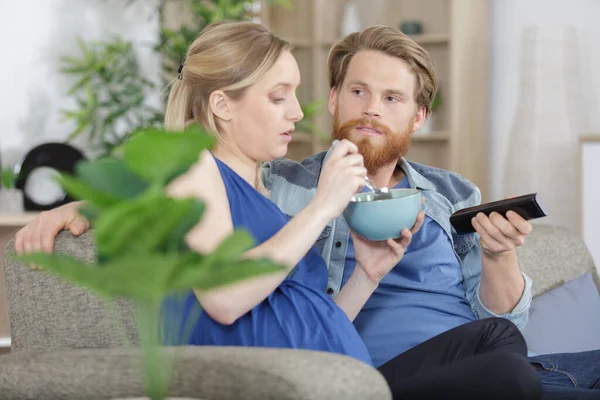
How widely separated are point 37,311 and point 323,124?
3.35 m

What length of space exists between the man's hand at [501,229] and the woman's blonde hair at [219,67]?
52 centimetres

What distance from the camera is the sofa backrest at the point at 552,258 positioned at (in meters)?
2.50

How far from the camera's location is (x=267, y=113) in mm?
1738

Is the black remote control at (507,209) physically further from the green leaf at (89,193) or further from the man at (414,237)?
the green leaf at (89,193)

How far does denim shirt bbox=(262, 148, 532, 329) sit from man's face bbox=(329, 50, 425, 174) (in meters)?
0.11

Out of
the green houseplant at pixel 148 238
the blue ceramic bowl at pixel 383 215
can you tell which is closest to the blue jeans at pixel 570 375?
the blue ceramic bowl at pixel 383 215

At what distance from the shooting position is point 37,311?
5.54 ft

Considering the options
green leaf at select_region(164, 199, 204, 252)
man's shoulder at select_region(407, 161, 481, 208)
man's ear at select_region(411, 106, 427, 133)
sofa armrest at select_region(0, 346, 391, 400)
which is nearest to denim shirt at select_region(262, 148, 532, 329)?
man's shoulder at select_region(407, 161, 481, 208)

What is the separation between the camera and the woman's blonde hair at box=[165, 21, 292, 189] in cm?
173

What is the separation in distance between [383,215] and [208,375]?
573 millimetres

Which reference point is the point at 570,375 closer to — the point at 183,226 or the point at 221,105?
the point at 221,105

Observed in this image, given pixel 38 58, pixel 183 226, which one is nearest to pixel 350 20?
pixel 38 58

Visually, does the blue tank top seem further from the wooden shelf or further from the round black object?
the round black object

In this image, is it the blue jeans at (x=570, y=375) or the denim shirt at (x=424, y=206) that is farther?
the denim shirt at (x=424, y=206)
